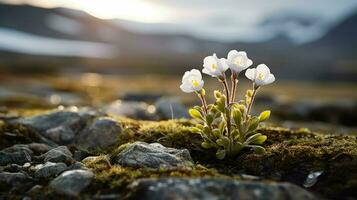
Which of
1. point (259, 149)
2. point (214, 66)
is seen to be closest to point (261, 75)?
point (214, 66)

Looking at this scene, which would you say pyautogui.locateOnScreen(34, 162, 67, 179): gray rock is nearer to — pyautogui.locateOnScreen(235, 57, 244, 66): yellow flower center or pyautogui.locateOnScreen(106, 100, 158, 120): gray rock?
pyautogui.locateOnScreen(235, 57, 244, 66): yellow flower center

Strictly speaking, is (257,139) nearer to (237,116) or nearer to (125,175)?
(237,116)

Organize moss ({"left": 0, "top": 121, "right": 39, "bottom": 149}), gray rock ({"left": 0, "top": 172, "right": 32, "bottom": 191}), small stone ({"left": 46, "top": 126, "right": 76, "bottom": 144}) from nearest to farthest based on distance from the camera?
1. gray rock ({"left": 0, "top": 172, "right": 32, "bottom": 191})
2. moss ({"left": 0, "top": 121, "right": 39, "bottom": 149})
3. small stone ({"left": 46, "top": 126, "right": 76, "bottom": 144})

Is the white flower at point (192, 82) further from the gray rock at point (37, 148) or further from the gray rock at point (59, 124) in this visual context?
the gray rock at point (59, 124)

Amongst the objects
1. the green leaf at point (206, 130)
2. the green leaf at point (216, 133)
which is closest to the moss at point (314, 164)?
the green leaf at point (216, 133)

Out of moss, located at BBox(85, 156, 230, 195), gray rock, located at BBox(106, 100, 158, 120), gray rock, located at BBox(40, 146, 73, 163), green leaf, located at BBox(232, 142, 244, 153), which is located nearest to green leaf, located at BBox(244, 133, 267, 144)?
green leaf, located at BBox(232, 142, 244, 153)

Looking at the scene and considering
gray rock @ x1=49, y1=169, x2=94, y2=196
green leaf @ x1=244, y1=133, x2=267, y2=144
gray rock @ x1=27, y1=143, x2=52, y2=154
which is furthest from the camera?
gray rock @ x1=27, y1=143, x2=52, y2=154
